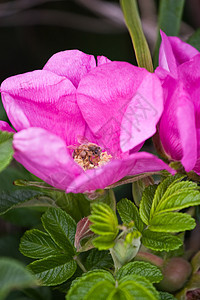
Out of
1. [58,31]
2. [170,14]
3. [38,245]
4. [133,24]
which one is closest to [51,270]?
[38,245]

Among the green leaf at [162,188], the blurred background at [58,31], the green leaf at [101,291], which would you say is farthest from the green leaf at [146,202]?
the blurred background at [58,31]

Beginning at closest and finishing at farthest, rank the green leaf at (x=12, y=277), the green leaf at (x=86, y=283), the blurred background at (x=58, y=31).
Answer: the green leaf at (x=12, y=277), the green leaf at (x=86, y=283), the blurred background at (x=58, y=31)

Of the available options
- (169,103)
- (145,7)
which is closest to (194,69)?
(169,103)

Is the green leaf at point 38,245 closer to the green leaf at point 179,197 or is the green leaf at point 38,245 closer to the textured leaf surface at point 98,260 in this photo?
the textured leaf surface at point 98,260

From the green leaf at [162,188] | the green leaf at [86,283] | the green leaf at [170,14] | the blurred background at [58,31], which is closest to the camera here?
the green leaf at [86,283]

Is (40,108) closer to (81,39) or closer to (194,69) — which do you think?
(194,69)

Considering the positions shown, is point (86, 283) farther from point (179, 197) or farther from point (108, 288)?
point (179, 197)

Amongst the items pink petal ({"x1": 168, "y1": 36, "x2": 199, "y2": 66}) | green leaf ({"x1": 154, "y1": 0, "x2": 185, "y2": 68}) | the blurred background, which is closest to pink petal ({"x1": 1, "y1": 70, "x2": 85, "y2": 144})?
pink petal ({"x1": 168, "y1": 36, "x2": 199, "y2": 66})
